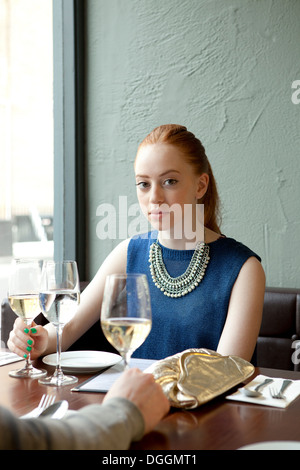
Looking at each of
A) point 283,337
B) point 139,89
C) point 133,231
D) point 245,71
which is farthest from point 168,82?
point 283,337

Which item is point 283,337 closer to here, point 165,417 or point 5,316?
point 5,316

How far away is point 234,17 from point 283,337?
132 cm

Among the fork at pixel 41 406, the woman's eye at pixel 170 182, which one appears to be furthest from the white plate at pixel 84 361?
the woman's eye at pixel 170 182

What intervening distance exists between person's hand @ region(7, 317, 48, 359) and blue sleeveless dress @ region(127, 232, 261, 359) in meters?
0.40

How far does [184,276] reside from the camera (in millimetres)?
1556

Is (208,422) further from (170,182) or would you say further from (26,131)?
(26,131)

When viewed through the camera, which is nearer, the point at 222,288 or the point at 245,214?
the point at 222,288

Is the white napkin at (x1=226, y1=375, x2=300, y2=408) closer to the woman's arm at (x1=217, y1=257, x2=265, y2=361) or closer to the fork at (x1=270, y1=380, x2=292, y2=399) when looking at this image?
the fork at (x1=270, y1=380, x2=292, y2=399)

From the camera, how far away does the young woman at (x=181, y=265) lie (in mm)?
1477

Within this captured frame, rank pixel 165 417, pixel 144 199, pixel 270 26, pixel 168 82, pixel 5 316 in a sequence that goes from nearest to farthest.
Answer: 1. pixel 165 417
2. pixel 144 199
3. pixel 5 316
4. pixel 270 26
5. pixel 168 82

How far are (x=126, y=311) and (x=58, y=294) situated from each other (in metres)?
0.30

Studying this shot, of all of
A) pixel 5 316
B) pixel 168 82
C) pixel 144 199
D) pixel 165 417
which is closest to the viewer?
pixel 165 417

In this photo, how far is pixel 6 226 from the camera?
2.48 m

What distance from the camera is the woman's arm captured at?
129cm
